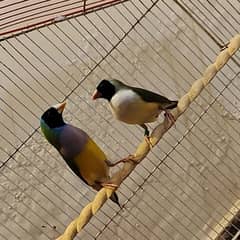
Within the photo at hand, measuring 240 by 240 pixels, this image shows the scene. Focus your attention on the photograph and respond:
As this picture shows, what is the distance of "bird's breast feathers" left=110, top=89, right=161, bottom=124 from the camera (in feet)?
4.37

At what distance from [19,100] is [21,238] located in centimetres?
42

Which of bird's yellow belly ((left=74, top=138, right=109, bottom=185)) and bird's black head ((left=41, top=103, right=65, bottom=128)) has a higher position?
bird's black head ((left=41, top=103, right=65, bottom=128))

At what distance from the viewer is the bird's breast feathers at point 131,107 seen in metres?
1.33

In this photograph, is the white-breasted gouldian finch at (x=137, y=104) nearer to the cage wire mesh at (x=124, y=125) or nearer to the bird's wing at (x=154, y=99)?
the bird's wing at (x=154, y=99)

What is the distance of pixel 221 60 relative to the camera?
4.09ft

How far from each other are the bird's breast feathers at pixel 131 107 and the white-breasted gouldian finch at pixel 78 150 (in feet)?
0.28

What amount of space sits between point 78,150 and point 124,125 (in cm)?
73

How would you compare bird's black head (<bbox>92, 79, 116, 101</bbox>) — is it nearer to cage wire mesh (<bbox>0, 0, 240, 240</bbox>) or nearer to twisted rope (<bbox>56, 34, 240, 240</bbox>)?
twisted rope (<bbox>56, 34, 240, 240</bbox>)

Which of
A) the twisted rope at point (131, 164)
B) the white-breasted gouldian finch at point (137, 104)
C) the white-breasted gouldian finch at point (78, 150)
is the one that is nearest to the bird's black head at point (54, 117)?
the white-breasted gouldian finch at point (78, 150)

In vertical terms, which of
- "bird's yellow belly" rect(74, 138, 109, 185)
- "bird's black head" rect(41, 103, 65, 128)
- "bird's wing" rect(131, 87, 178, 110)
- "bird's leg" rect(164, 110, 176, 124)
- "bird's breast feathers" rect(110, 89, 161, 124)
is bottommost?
"bird's yellow belly" rect(74, 138, 109, 185)

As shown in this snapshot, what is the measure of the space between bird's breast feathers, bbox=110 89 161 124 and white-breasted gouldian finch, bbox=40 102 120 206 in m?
0.09

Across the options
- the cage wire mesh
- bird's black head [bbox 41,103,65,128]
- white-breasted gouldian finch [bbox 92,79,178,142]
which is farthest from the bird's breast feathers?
the cage wire mesh

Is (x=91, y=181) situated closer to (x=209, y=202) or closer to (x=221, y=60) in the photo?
(x=221, y=60)

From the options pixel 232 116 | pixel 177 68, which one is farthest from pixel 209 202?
pixel 177 68
